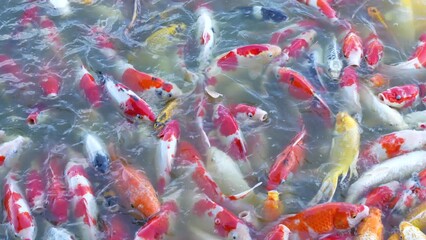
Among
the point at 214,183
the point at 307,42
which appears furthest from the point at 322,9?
the point at 214,183

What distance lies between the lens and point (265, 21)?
594 cm

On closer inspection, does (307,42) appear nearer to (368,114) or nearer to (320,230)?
(368,114)

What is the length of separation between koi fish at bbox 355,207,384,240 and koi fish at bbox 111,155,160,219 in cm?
152

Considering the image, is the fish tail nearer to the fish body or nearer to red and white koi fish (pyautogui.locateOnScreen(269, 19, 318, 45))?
the fish body

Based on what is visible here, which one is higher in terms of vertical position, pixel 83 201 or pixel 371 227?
pixel 83 201

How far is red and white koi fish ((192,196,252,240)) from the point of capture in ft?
13.1

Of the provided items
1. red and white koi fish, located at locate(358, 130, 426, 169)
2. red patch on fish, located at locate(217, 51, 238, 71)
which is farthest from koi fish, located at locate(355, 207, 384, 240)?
red patch on fish, located at locate(217, 51, 238, 71)

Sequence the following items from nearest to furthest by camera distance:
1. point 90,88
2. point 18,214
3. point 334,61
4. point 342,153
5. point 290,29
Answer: point 18,214
point 342,153
point 90,88
point 334,61
point 290,29

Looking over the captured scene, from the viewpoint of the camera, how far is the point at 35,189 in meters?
4.38

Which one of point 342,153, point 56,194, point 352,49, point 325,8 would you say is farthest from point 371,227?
point 325,8

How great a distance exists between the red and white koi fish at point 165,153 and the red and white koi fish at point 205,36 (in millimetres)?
974

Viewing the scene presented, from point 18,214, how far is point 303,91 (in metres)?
2.65

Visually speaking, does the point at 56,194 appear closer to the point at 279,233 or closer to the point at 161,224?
the point at 161,224

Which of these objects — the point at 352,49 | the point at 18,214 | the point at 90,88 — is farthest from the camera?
the point at 352,49
